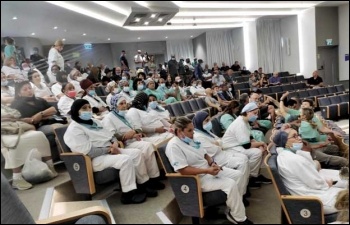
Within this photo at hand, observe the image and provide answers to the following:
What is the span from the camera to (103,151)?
2.02m

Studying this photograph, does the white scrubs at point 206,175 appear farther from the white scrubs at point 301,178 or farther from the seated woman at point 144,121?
the seated woman at point 144,121

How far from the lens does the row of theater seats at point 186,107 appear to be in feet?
12.0

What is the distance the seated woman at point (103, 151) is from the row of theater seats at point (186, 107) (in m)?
1.31

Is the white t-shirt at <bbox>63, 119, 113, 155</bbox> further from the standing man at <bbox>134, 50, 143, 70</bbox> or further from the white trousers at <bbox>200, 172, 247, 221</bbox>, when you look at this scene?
the white trousers at <bbox>200, 172, 247, 221</bbox>

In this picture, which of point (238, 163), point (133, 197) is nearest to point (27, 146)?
point (133, 197)

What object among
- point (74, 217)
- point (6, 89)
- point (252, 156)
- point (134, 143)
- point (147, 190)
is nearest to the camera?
point (74, 217)

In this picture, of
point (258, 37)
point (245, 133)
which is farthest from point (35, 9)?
point (245, 133)

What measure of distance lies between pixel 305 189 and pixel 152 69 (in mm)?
1287

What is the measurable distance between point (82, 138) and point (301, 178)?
4.66 feet

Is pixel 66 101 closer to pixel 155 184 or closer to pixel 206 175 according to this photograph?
pixel 155 184

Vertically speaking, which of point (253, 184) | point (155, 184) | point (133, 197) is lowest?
point (253, 184)

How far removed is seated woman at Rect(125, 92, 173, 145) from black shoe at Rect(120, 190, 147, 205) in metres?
0.92

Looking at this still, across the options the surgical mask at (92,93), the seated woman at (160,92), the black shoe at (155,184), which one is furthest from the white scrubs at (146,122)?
the black shoe at (155,184)

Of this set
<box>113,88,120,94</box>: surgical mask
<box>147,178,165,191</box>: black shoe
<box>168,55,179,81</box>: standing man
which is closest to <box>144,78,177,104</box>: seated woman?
<box>168,55,179,81</box>: standing man
